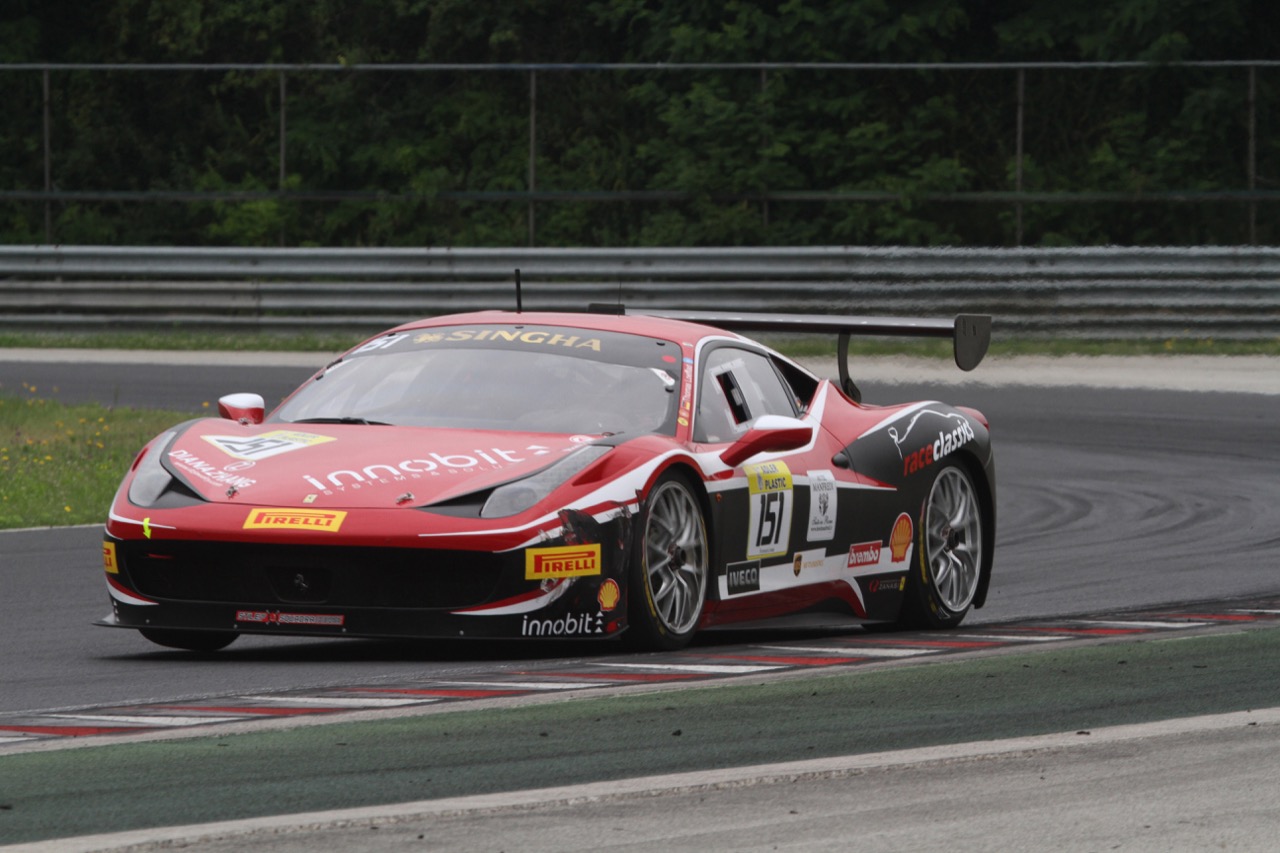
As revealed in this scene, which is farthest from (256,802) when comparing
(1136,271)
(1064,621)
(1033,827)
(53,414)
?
(1136,271)

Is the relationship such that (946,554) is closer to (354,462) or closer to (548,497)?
(548,497)

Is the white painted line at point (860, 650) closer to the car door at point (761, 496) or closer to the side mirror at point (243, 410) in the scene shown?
the car door at point (761, 496)

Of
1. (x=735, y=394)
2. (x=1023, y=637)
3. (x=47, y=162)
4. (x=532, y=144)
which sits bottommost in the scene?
(x=1023, y=637)

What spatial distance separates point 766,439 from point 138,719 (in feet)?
8.96

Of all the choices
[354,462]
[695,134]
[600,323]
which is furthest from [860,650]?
[695,134]

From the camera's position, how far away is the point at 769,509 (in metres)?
8.59

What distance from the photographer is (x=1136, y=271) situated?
23.3 metres

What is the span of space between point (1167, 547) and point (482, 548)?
5.57 m

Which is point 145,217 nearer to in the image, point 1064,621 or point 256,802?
point 1064,621

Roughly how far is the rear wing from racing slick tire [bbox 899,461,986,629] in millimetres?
490

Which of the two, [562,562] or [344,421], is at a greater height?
[344,421]

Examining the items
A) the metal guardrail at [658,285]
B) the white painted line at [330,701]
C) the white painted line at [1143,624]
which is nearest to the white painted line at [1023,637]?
the white painted line at [1143,624]

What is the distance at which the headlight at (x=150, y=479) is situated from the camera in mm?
7949

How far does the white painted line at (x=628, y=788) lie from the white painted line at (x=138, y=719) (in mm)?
1357
